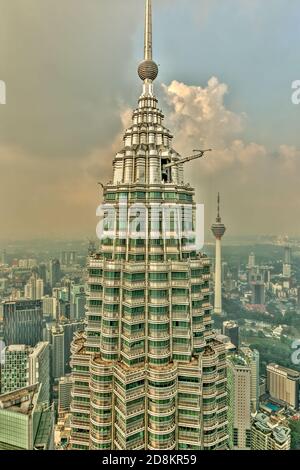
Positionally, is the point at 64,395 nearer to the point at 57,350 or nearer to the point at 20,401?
the point at 57,350

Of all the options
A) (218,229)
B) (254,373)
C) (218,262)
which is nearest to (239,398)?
(254,373)

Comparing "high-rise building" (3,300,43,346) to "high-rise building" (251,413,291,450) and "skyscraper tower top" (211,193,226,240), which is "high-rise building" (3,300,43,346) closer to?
"skyscraper tower top" (211,193,226,240)

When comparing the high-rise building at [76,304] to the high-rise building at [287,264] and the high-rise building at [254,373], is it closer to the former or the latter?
the high-rise building at [287,264]

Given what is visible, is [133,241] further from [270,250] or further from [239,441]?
[239,441]

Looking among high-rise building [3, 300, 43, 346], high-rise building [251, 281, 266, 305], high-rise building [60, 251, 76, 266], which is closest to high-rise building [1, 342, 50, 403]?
high-rise building [3, 300, 43, 346]

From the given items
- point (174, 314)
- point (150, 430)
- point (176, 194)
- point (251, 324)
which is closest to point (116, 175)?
point (176, 194)

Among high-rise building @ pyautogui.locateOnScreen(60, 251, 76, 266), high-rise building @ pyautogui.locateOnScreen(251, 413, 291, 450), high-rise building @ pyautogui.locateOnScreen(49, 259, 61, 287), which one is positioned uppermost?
high-rise building @ pyautogui.locateOnScreen(60, 251, 76, 266)
